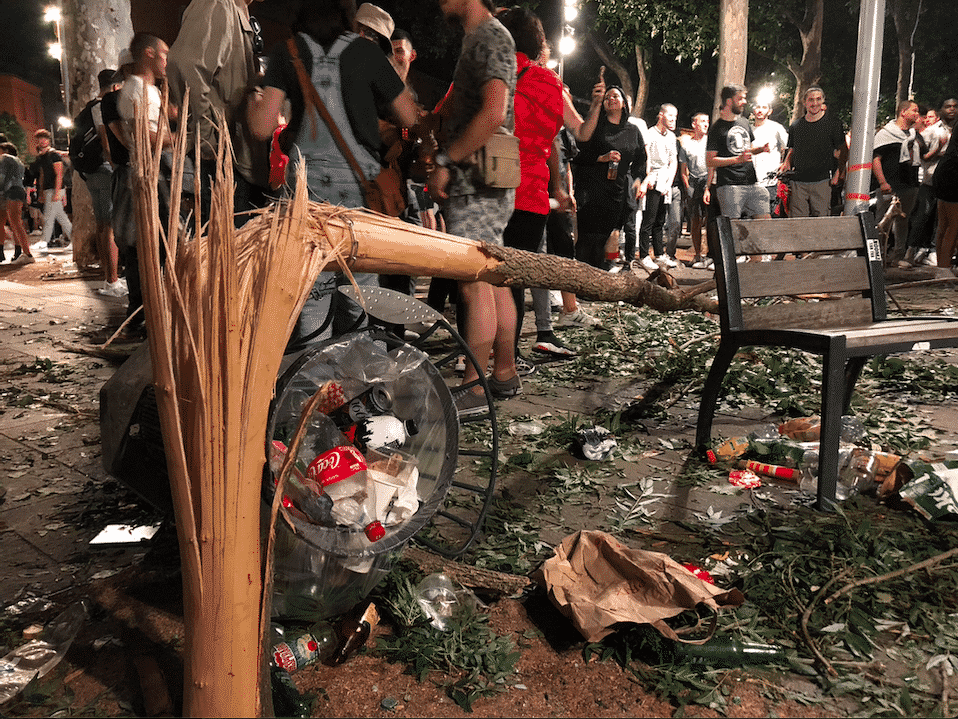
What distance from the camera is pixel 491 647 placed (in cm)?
209

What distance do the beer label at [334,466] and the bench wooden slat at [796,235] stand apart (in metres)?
2.16

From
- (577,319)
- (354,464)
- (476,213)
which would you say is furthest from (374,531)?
(577,319)

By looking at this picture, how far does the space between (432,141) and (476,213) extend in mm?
421

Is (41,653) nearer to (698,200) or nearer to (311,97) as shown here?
(311,97)

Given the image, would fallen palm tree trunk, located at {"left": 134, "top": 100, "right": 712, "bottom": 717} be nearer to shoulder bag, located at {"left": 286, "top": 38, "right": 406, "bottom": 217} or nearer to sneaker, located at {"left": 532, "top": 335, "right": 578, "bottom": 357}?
shoulder bag, located at {"left": 286, "top": 38, "right": 406, "bottom": 217}

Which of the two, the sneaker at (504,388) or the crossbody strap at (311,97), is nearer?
the crossbody strap at (311,97)

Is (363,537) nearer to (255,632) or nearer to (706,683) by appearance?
(255,632)

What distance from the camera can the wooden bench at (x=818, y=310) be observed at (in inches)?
115

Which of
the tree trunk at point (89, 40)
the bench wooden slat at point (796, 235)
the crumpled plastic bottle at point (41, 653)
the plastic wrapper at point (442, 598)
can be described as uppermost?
the tree trunk at point (89, 40)

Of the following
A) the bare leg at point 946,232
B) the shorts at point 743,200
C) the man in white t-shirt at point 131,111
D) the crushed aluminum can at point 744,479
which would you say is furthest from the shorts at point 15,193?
the bare leg at point 946,232

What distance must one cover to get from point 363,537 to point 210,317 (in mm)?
718

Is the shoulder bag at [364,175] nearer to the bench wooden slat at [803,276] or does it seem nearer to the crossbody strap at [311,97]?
the crossbody strap at [311,97]

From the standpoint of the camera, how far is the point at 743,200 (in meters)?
8.70

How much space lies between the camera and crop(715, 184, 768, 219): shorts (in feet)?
28.3
